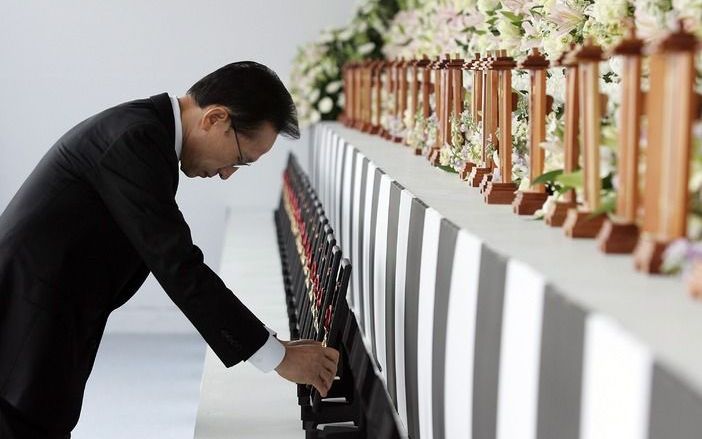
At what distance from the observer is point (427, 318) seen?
2143mm

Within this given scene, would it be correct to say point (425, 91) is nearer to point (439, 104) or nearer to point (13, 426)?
point (439, 104)

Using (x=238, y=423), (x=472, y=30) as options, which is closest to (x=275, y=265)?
(x=472, y=30)

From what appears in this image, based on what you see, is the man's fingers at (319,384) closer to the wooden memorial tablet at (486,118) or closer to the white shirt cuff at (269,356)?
the white shirt cuff at (269,356)

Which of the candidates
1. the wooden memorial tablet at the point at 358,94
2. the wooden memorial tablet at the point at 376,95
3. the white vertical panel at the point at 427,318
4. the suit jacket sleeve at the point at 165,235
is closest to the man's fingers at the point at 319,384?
the suit jacket sleeve at the point at 165,235

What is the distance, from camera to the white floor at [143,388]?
218 inches

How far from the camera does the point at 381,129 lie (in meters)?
5.07

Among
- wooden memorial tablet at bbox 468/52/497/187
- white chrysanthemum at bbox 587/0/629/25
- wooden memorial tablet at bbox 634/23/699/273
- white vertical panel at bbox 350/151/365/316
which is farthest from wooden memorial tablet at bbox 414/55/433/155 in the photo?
wooden memorial tablet at bbox 634/23/699/273

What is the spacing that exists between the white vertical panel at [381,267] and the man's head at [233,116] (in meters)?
0.39

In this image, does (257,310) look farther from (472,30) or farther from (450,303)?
(450,303)

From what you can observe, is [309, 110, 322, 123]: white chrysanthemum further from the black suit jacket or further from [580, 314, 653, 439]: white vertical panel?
[580, 314, 653, 439]: white vertical panel

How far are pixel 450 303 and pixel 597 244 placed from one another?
0.38 m

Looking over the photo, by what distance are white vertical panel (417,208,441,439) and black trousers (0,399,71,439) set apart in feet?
3.24

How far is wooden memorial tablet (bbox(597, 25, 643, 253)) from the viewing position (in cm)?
143

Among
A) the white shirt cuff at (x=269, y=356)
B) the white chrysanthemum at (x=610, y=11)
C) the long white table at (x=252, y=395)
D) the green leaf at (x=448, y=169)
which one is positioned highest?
the white chrysanthemum at (x=610, y=11)
